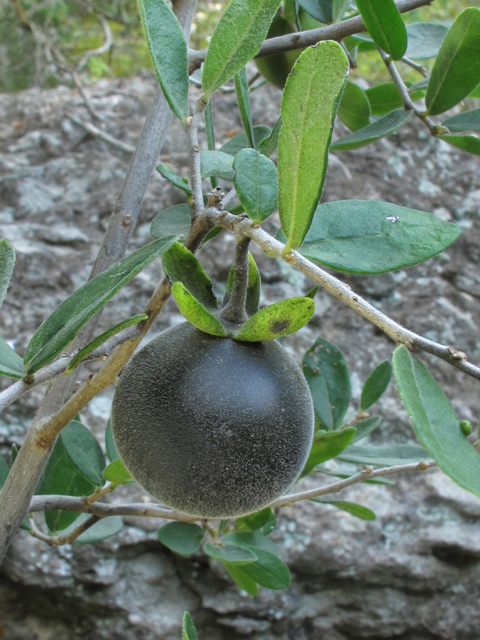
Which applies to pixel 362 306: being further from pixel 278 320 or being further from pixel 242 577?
pixel 242 577

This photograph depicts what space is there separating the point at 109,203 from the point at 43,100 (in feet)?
2.25

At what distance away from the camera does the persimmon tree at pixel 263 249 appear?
40 centimetres

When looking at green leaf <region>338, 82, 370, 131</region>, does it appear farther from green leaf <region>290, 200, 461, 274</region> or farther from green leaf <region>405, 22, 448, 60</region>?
green leaf <region>290, 200, 461, 274</region>

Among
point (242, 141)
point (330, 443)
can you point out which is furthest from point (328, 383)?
point (242, 141)

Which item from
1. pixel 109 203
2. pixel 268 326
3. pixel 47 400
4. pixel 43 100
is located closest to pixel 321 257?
pixel 268 326

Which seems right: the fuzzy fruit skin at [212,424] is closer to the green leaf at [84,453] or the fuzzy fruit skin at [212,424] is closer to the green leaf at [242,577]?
the green leaf at [84,453]

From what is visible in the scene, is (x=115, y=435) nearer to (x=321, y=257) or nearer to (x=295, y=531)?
(x=321, y=257)

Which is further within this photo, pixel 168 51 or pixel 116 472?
pixel 116 472

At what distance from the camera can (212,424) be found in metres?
0.49

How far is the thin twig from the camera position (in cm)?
40

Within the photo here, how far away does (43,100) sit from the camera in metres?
1.97

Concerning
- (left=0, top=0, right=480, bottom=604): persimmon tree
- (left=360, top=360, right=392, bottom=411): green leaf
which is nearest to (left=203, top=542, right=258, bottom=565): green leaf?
(left=0, top=0, right=480, bottom=604): persimmon tree

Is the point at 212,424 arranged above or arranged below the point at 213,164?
below

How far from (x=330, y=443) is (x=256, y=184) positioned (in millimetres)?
381
